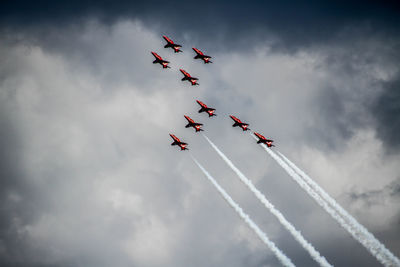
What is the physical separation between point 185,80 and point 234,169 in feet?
149

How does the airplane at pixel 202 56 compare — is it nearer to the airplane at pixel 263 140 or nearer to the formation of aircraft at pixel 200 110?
the formation of aircraft at pixel 200 110

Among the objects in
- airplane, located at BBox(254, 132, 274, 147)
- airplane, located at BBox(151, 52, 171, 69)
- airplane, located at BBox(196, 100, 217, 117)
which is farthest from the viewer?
airplane, located at BBox(151, 52, 171, 69)

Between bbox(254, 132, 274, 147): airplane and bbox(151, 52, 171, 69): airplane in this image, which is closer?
bbox(254, 132, 274, 147): airplane

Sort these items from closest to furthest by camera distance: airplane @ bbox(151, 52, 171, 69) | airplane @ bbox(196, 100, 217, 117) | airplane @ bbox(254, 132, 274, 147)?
1. airplane @ bbox(254, 132, 274, 147)
2. airplane @ bbox(196, 100, 217, 117)
3. airplane @ bbox(151, 52, 171, 69)

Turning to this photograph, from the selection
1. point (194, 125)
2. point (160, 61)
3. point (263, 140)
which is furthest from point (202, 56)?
point (263, 140)

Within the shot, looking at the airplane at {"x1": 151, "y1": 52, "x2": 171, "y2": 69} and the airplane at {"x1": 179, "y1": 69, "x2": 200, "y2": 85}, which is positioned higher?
the airplane at {"x1": 151, "y1": 52, "x2": 171, "y2": 69}

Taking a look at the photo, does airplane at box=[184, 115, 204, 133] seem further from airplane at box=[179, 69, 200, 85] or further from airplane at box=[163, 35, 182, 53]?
airplane at box=[163, 35, 182, 53]

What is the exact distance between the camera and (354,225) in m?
149

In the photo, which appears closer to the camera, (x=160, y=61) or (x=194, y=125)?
(x=194, y=125)

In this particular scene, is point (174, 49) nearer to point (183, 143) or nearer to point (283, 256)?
point (183, 143)

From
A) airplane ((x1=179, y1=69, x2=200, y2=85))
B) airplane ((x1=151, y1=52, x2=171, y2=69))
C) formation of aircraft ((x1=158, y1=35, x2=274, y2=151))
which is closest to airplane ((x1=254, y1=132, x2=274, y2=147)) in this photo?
formation of aircraft ((x1=158, y1=35, x2=274, y2=151))

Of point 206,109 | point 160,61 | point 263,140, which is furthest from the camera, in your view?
point 160,61

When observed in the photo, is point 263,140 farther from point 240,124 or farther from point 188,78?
point 188,78

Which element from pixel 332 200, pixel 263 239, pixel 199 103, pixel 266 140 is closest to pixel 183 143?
pixel 199 103
